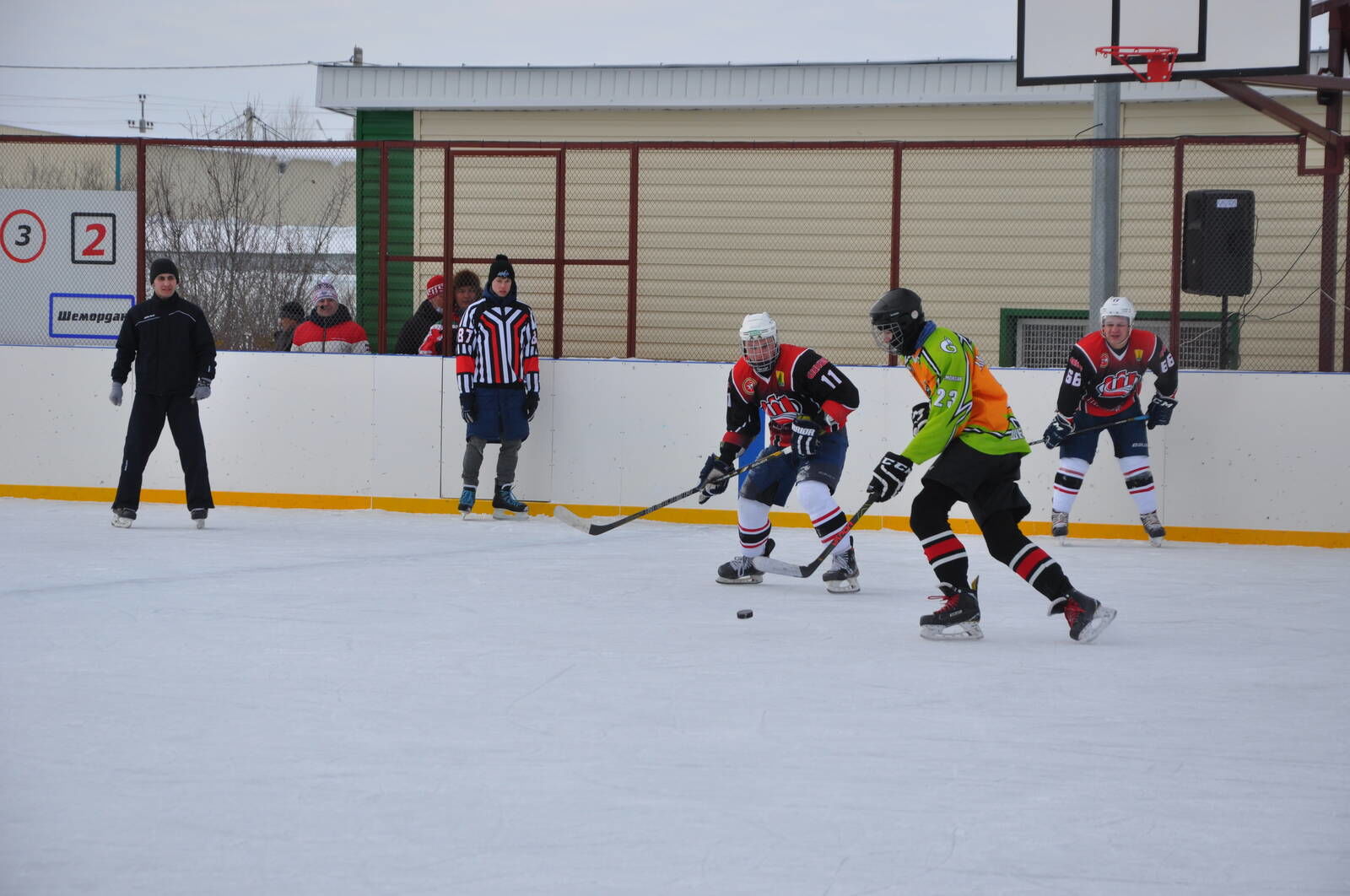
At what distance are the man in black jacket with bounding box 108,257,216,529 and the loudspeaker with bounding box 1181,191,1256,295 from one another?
502 centimetres

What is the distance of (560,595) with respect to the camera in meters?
5.64

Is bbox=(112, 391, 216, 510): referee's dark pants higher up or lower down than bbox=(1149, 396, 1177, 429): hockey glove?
lower down

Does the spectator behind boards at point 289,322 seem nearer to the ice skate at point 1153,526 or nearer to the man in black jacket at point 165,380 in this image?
the man in black jacket at point 165,380

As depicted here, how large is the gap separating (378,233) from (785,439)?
5295 millimetres

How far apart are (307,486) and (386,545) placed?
1.70m

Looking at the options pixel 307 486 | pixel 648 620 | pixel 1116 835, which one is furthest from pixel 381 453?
pixel 1116 835

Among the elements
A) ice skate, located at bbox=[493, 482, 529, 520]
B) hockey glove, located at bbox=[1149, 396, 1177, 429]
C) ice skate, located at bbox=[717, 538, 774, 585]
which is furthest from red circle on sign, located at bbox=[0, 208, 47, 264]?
hockey glove, located at bbox=[1149, 396, 1177, 429]

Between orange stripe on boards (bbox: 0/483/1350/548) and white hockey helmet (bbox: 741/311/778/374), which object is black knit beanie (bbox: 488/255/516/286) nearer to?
orange stripe on boards (bbox: 0/483/1350/548)

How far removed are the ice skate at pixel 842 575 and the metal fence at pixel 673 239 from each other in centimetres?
291

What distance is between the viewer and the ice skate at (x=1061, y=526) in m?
7.55

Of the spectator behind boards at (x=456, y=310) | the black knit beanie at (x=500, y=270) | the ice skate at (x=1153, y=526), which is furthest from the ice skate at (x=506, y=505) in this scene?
the ice skate at (x=1153, y=526)

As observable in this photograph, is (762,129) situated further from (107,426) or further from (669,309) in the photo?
(107,426)

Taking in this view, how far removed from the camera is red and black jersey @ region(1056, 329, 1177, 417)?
24.1 feet

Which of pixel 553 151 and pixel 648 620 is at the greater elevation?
pixel 553 151
